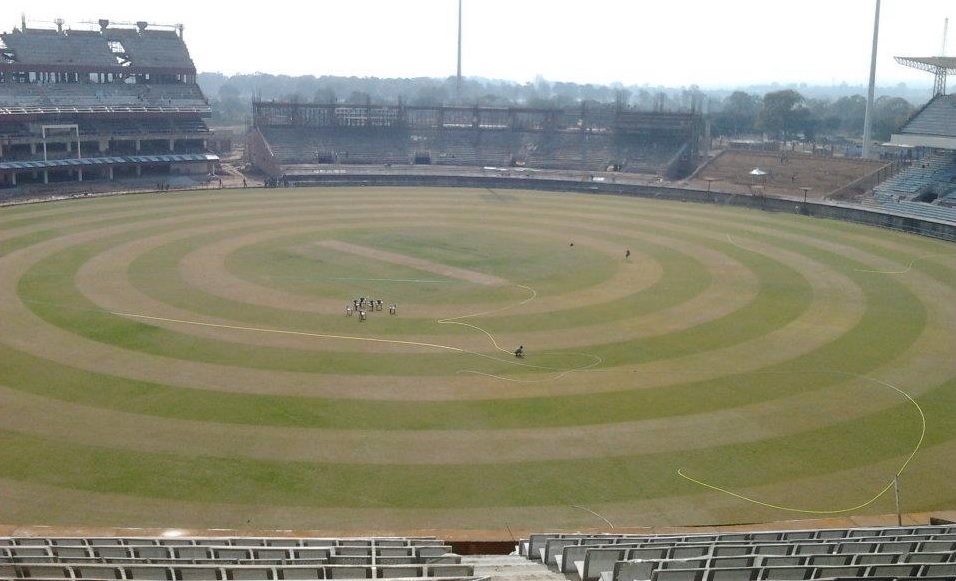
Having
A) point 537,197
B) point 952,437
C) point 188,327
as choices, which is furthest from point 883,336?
point 537,197

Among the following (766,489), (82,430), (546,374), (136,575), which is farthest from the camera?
(546,374)

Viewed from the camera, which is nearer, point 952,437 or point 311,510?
point 311,510

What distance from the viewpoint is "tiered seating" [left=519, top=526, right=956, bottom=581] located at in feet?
48.9

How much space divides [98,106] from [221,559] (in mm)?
99116

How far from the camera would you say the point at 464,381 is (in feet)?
119

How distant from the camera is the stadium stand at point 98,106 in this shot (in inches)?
3757

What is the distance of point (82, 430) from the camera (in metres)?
30.5

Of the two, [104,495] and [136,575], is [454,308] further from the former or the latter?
[136,575]

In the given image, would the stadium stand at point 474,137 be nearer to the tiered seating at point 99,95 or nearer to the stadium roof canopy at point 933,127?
the tiered seating at point 99,95

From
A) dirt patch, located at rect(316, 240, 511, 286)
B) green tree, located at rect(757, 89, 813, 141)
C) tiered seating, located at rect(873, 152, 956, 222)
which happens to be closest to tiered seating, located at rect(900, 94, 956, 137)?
tiered seating, located at rect(873, 152, 956, 222)

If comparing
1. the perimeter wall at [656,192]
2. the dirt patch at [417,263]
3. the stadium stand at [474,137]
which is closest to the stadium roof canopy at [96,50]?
the stadium stand at [474,137]

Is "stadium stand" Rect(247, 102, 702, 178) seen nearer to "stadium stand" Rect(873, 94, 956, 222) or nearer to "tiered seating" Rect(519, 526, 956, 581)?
"stadium stand" Rect(873, 94, 956, 222)

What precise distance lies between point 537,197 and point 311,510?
7225 centimetres

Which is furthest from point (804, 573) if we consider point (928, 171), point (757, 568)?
point (928, 171)
